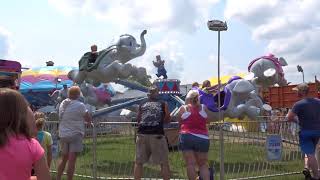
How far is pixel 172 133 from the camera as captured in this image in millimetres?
11953

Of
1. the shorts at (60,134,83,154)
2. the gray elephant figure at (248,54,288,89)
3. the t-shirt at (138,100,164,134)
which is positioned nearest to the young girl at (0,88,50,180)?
the t-shirt at (138,100,164,134)

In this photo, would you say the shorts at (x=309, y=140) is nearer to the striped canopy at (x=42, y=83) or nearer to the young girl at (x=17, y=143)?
the young girl at (x=17, y=143)

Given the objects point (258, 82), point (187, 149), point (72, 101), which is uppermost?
point (258, 82)

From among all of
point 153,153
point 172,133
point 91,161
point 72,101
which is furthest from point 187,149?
point 172,133

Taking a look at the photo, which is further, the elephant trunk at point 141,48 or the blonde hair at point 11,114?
the elephant trunk at point 141,48

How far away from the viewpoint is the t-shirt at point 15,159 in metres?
Result: 3.14

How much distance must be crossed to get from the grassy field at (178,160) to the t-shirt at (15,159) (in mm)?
6344

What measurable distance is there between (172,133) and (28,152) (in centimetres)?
887

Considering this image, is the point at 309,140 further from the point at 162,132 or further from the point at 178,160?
the point at 178,160

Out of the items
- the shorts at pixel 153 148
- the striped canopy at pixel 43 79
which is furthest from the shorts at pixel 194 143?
the striped canopy at pixel 43 79

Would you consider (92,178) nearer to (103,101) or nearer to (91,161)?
(91,161)

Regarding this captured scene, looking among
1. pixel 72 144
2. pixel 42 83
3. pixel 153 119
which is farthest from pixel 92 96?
pixel 42 83

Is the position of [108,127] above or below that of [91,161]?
above

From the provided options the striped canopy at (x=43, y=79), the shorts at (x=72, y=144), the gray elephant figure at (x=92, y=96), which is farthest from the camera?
the striped canopy at (x=43, y=79)
